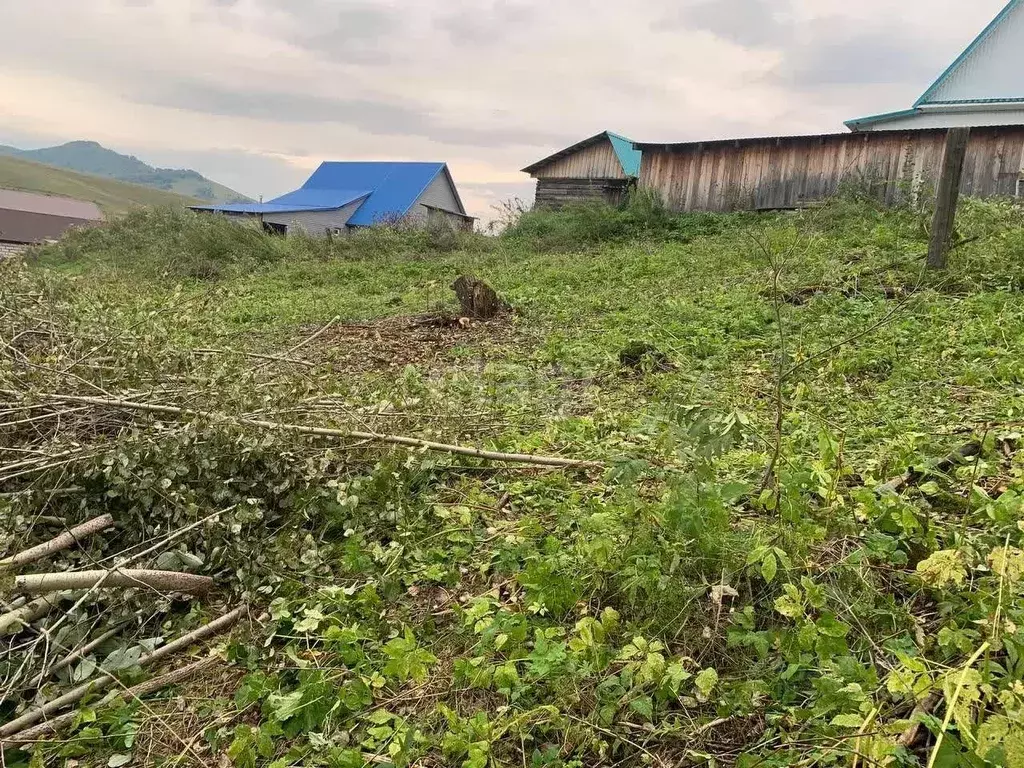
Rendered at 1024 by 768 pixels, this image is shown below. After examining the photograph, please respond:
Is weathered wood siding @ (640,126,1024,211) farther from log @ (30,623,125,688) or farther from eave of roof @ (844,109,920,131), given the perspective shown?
log @ (30,623,125,688)

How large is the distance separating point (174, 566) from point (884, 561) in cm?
281

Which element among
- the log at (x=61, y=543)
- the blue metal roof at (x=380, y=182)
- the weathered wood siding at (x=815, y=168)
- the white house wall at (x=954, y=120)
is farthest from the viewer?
the blue metal roof at (x=380, y=182)

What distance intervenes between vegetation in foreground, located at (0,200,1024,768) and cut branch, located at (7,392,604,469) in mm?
52

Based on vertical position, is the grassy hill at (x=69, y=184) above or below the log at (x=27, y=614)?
above

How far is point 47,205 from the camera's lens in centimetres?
3491

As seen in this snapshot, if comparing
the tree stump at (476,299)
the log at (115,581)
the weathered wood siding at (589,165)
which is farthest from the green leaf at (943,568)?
the weathered wood siding at (589,165)

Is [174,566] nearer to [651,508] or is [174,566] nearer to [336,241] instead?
[651,508]

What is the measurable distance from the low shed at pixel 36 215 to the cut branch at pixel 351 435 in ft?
106

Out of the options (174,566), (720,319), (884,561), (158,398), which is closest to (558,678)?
(884,561)

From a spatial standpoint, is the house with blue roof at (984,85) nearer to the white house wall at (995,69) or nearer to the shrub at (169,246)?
the white house wall at (995,69)

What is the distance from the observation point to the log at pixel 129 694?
2.14m

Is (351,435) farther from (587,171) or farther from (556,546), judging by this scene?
(587,171)

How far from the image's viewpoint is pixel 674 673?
1840 millimetres

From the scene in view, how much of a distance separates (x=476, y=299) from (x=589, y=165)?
1707 cm
